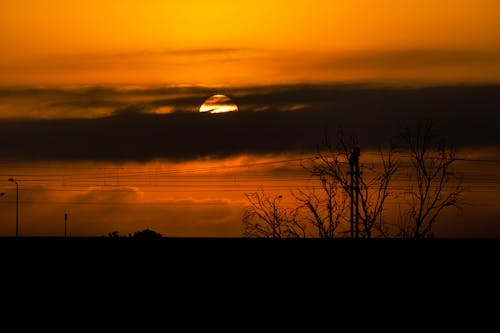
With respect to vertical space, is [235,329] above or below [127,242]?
below

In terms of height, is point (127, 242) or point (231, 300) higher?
point (127, 242)

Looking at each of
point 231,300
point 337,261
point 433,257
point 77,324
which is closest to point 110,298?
point 77,324

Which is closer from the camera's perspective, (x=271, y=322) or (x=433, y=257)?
(x=271, y=322)

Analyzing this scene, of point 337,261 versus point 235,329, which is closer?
point 235,329

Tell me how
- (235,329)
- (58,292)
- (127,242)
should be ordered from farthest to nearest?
1. (127,242)
2. (58,292)
3. (235,329)

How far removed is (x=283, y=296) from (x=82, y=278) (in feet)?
17.4

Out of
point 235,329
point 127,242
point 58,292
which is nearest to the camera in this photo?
point 235,329

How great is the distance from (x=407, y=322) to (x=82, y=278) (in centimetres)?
843

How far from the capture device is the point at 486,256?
23938mm

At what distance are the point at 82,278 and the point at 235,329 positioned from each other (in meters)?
4.61

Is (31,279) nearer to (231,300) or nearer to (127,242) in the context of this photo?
(127,242)

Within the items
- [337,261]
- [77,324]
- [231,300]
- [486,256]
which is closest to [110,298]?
[77,324]

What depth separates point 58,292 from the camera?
2253cm

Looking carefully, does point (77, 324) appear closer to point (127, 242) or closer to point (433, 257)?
point (127, 242)
